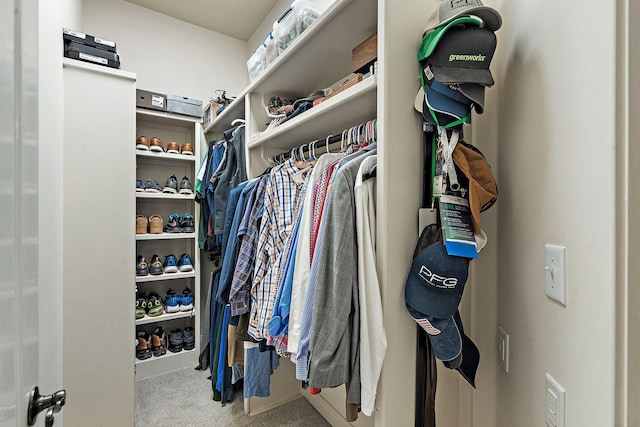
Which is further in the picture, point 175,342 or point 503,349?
point 175,342

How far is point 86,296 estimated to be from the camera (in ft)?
4.96

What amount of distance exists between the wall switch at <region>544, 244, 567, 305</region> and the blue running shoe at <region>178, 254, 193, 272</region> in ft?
8.02

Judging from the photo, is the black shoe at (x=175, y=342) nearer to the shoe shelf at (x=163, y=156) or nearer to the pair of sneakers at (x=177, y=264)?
the pair of sneakers at (x=177, y=264)

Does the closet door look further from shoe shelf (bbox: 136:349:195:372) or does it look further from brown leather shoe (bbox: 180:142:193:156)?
brown leather shoe (bbox: 180:142:193:156)

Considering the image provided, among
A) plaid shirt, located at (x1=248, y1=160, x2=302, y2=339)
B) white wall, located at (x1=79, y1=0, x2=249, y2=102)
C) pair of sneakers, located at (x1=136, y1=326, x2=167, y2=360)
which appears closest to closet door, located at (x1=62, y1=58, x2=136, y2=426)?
pair of sneakers, located at (x1=136, y1=326, x2=167, y2=360)

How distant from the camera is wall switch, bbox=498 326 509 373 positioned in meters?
0.81

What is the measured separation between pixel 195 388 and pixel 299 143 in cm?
191

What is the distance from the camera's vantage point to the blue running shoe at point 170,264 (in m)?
2.35

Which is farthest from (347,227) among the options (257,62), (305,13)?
(257,62)

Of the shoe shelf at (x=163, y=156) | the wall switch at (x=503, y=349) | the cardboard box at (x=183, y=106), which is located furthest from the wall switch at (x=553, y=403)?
the cardboard box at (x=183, y=106)

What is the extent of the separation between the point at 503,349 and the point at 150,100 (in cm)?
269

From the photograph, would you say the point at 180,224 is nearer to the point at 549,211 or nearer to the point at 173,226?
the point at 173,226

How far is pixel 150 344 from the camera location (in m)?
2.30

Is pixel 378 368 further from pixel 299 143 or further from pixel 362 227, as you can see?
pixel 299 143
